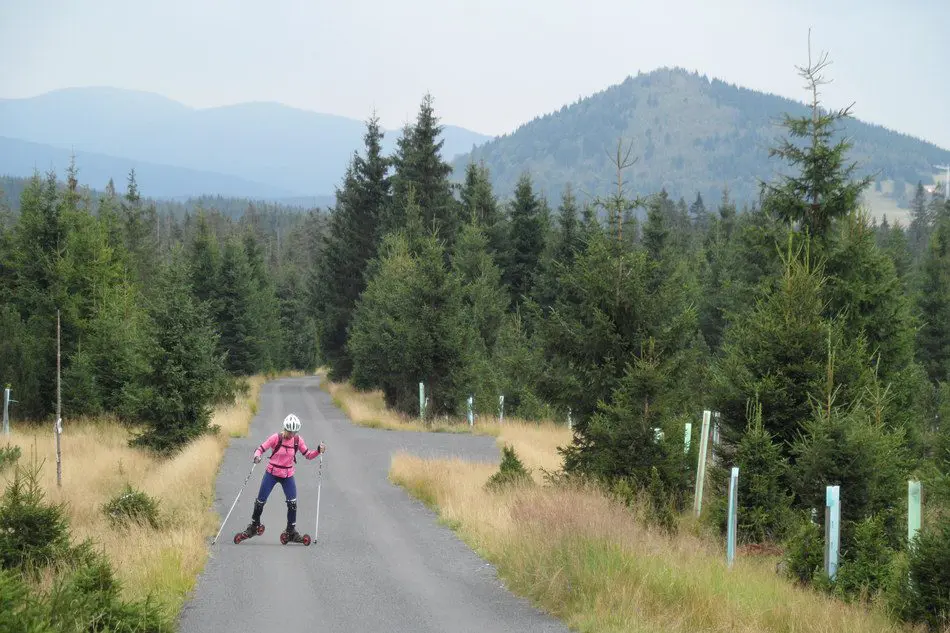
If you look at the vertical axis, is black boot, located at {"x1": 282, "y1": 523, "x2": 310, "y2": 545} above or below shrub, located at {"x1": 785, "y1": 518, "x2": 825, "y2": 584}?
below

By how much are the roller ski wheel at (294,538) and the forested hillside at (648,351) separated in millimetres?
4727

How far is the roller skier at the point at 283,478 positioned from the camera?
13109mm

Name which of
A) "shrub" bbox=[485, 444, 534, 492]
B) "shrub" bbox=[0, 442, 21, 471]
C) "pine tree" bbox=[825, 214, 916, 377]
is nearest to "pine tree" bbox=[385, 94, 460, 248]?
"shrub" bbox=[0, 442, 21, 471]

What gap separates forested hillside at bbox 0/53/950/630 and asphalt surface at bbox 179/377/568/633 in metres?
3.29

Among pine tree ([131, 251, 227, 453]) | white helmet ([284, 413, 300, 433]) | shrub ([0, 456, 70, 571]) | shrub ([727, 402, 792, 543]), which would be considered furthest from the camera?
pine tree ([131, 251, 227, 453])

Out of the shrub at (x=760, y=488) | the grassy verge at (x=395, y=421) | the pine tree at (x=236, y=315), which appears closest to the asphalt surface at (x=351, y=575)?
the shrub at (x=760, y=488)

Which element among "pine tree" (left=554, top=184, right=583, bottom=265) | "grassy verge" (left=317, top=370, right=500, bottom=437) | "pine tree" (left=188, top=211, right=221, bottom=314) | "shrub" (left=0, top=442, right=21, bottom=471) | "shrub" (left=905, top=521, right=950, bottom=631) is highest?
"pine tree" (left=554, top=184, right=583, bottom=265)

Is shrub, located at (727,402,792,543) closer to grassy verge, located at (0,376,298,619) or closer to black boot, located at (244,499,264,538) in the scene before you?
black boot, located at (244,499,264,538)

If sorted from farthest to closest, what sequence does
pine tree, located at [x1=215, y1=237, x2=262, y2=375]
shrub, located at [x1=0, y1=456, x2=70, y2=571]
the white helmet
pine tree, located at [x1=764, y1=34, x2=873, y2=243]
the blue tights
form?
pine tree, located at [x1=215, y1=237, x2=262, y2=375], pine tree, located at [x1=764, y1=34, x2=873, y2=243], the white helmet, the blue tights, shrub, located at [x1=0, y1=456, x2=70, y2=571]

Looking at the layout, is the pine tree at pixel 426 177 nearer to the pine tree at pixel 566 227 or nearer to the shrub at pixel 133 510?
the pine tree at pixel 566 227

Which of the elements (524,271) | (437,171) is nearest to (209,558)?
(437,171)

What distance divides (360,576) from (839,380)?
8490mm

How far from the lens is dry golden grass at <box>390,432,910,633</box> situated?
8.36 m

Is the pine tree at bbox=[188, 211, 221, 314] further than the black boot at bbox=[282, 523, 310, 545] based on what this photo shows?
Yes
